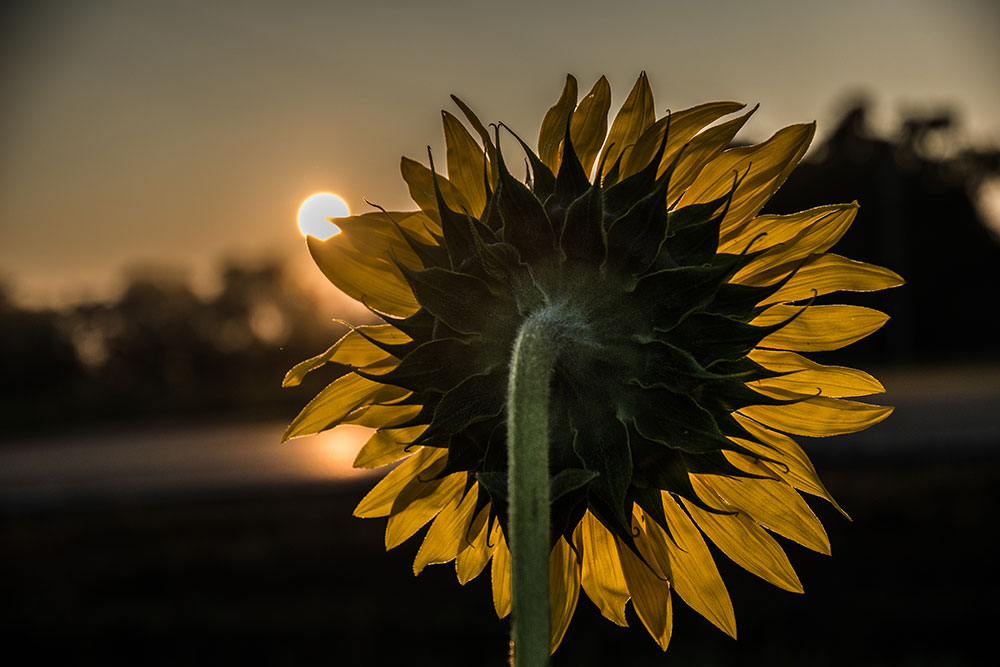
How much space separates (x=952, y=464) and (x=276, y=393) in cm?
2362

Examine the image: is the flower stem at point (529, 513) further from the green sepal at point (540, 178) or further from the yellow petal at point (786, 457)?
the yellow petal at point (786, 457)

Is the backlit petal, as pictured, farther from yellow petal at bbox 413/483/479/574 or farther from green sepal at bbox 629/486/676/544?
yellow petal at bbox 413/483/479/574

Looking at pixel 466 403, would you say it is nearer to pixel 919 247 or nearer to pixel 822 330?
pixel 822 330

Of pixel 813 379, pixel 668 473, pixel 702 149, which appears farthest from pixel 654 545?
pixel 702 149

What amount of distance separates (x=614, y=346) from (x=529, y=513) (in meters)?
0.31

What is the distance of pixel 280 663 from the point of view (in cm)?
611

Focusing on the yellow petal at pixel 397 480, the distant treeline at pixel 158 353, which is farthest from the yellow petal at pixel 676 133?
the distant treeline at pixel 158 353

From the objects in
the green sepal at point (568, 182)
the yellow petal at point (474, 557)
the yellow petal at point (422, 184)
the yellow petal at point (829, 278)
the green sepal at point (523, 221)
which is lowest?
the yellow petal at point (474, 557)

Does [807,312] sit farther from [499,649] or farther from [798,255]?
[499,649]

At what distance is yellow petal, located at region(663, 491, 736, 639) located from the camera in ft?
4.17

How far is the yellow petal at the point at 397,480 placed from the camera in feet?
4.08

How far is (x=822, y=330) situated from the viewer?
50.5 inches

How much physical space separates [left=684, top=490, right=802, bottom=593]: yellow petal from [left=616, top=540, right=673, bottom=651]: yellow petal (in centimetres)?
9

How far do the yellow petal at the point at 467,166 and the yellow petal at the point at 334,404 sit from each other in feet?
0.90
